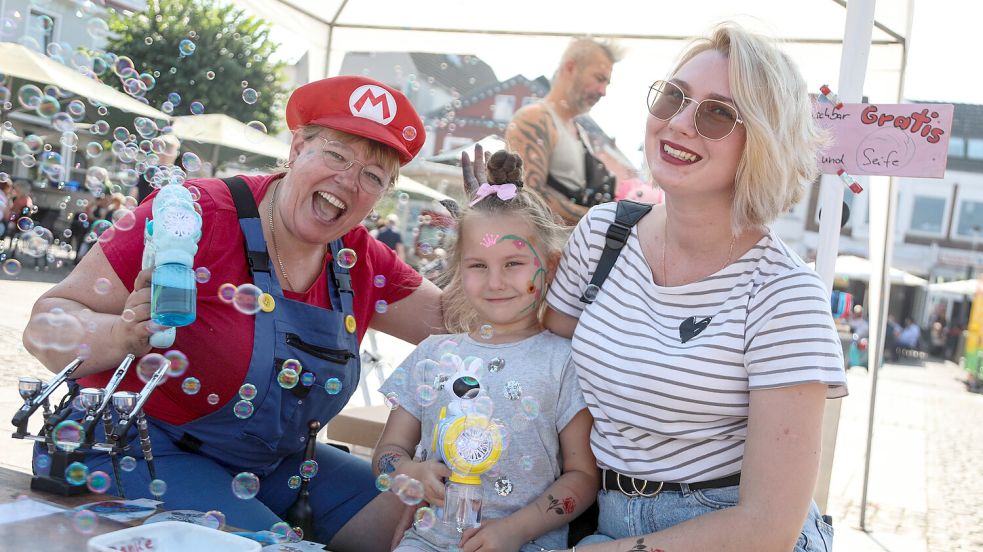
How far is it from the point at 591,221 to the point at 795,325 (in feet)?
1.98

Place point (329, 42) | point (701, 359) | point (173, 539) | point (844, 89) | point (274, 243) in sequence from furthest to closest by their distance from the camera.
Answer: point (329, 42) < point (844, 89) < point (274, 243) < point (701, 359) < point (173, 539)

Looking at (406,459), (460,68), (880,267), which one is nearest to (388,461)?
(406,459)

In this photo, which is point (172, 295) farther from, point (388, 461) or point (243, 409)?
point (388, 461)

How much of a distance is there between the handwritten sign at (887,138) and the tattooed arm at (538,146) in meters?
1.38

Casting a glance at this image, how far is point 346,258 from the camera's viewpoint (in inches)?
92.3

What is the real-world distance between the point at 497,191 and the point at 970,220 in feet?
114

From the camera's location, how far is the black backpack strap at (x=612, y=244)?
1.96 m

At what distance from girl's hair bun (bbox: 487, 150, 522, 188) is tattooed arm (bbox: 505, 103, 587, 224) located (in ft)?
5.47

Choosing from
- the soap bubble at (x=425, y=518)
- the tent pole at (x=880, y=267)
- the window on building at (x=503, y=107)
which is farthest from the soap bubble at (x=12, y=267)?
the tent pole at (x=880, y=267)

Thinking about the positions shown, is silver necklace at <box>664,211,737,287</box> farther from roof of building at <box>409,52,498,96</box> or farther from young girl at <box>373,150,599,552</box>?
roof of building at <box>409,52,498,96</box>

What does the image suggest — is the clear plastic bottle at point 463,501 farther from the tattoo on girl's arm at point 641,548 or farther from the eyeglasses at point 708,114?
the eyeglasses at point 708,114

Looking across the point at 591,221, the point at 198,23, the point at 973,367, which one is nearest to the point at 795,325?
the point at 591,221

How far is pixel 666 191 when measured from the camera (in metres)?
1.80

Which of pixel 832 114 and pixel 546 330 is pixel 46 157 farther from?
pixel 832 114
